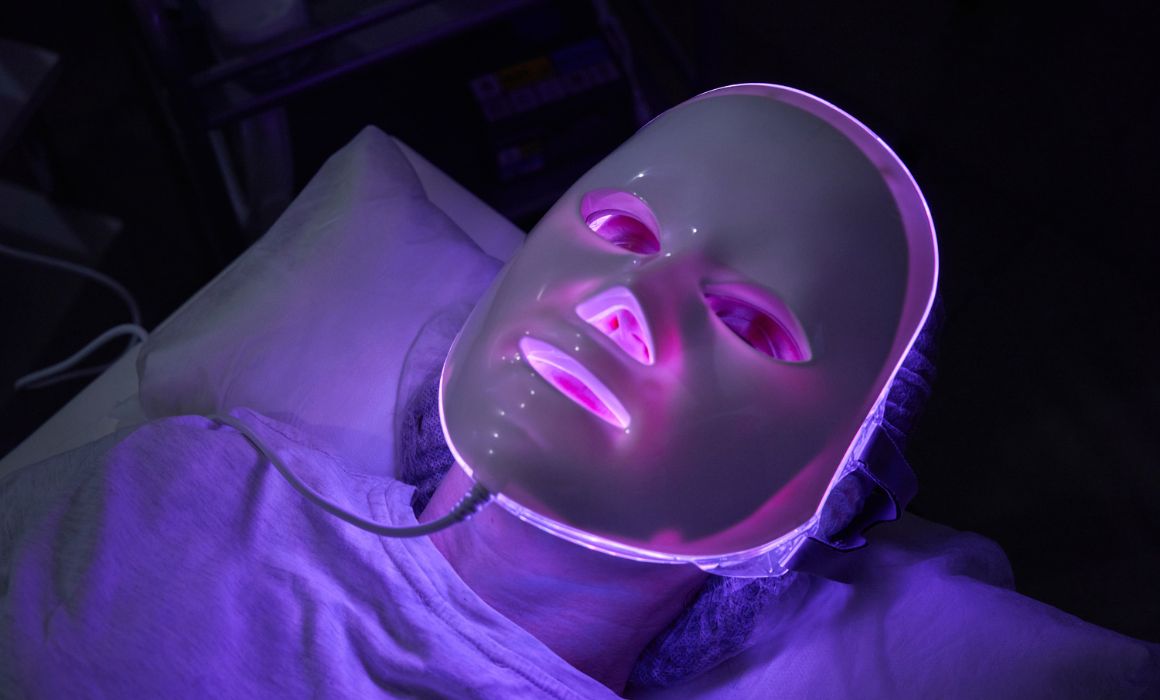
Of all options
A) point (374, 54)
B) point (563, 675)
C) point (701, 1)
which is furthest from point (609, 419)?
point (701, 1)

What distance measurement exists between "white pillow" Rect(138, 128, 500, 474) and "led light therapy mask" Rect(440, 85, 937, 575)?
33cm

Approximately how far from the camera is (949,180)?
64.6 inches

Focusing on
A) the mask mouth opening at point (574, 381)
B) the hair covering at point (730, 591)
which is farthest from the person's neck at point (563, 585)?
the mask mouth opening at point (574, 381)

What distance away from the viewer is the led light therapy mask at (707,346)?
673 millimetres

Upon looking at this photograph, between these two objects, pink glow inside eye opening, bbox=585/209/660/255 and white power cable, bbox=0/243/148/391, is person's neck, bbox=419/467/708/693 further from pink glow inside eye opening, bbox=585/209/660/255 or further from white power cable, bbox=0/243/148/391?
white power cable, bbox=0/243/148/391

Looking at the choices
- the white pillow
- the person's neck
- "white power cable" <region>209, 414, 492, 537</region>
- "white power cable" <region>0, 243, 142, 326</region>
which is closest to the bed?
the white pillow

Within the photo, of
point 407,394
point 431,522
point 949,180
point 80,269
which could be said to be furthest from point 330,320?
point 949,180

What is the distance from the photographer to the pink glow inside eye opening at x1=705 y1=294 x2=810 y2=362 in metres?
0.72

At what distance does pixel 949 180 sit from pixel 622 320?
1.11 metres

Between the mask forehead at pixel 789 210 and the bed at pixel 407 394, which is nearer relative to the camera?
the mask forehead at pixel 789 210

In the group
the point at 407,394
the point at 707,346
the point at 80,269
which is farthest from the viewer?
the point at 80,269

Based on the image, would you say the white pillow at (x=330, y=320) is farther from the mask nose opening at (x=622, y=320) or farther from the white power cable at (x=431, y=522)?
the mask nose opening at (x=622, y=320)

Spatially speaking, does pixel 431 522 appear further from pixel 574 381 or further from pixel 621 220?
pixel 621 220

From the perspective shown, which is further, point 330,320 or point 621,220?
point 330,320
